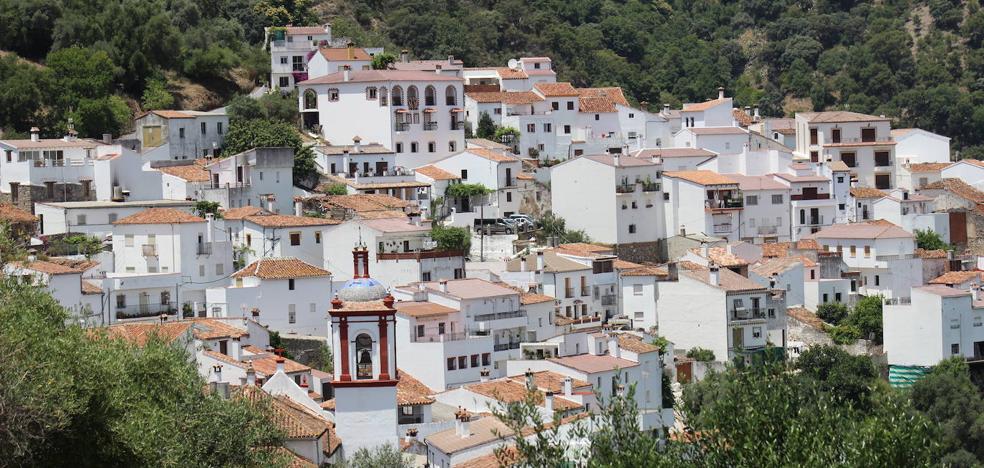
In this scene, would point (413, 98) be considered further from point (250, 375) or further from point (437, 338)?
point (250, 375)

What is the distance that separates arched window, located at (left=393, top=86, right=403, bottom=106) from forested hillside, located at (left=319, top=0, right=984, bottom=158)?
56.6 feet

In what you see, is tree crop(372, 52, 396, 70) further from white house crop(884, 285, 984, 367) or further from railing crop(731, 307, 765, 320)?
white house crop(884, 285, 984, 367)

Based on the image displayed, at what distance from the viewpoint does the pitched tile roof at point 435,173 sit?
6607 centimetres

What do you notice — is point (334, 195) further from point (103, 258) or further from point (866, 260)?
point (866, 260)

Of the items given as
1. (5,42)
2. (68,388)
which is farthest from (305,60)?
(68,388)

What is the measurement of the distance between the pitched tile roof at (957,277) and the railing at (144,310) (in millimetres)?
22936

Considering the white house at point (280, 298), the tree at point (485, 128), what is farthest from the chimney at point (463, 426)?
the tree at point (485, 128)

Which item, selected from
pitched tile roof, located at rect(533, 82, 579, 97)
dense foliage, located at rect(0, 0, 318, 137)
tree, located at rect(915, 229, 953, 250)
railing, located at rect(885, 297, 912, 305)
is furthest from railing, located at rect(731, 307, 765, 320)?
dense foliage, located at rect(0, 0, 318, 137)

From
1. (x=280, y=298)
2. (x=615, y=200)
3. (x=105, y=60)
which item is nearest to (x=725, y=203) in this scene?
(x=615, y=200)

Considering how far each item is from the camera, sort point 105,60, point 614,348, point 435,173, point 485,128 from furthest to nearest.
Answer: point 485,128 < point 105,60 < point 435,173 < point 614,348

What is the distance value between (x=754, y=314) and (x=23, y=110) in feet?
77.0

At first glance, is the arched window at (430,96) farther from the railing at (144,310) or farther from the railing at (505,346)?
the railing at (144,310)

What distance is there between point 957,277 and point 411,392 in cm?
2335

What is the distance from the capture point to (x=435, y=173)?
219 feet
